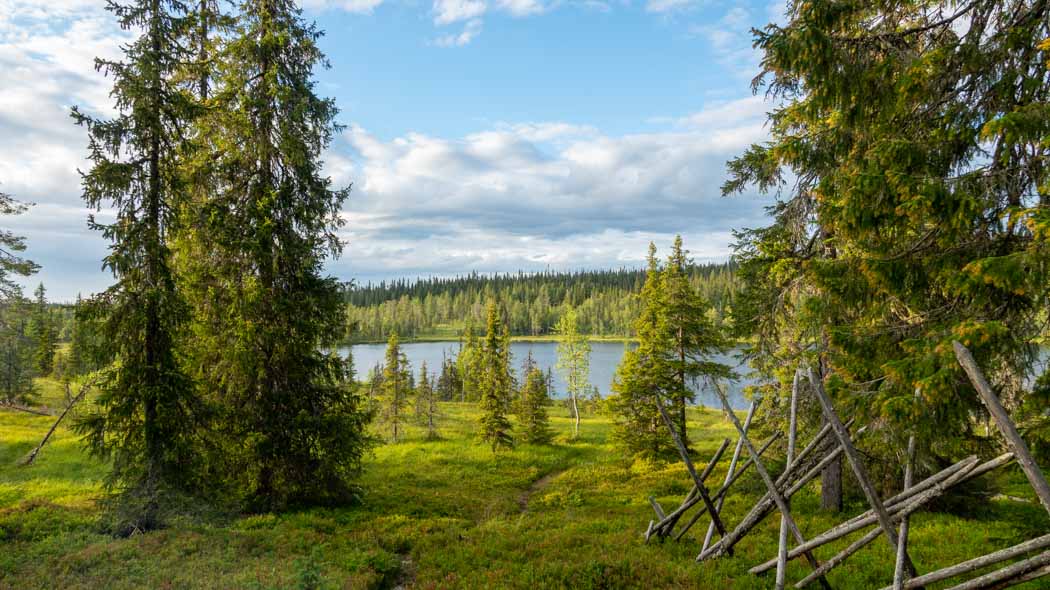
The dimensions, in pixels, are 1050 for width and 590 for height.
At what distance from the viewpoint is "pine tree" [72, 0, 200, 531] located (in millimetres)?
10906

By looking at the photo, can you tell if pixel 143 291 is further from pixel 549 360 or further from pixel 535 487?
pixel 549 360

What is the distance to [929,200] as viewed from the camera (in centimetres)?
509

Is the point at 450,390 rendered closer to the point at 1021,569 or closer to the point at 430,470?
the point at 430,470

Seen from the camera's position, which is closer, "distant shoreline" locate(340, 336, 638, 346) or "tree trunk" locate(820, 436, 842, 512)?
"tree trunk" locate(820, 436, 842, 512)

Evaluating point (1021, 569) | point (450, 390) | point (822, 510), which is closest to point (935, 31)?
point (1021, 569)

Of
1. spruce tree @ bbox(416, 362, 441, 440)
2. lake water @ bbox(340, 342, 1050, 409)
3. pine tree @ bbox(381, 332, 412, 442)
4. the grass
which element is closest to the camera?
the grass

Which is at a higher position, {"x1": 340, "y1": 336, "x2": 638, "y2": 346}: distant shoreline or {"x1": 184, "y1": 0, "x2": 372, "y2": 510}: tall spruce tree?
{"x1": 184, "y1": 0, "x2": 372, "y2": 510}: tall spruce tree

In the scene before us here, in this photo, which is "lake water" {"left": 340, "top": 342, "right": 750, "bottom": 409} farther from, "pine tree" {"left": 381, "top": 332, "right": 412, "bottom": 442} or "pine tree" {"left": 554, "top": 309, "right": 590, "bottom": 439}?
"pine tree" {"left": 381, "top": 332, "right": 412, "bottom": 442}

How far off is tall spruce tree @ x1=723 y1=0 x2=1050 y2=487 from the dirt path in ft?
44.6

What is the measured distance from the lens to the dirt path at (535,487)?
18259 millimetres

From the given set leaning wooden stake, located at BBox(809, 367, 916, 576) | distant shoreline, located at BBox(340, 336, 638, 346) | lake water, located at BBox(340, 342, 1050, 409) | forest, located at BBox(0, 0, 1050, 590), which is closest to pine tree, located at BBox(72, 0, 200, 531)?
forest, located at BBox(0, 0, 1050, 590)

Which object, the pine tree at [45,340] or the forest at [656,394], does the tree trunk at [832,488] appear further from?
the pine tree at [45,340]

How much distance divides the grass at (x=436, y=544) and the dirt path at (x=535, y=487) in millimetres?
346

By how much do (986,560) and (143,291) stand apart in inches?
588
